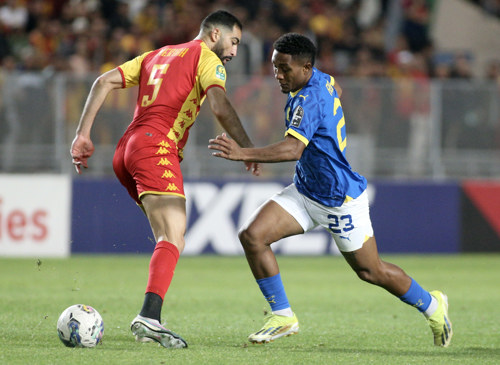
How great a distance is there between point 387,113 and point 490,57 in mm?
5479

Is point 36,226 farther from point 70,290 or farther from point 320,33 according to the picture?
point 320,33

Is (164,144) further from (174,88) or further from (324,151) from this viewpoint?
(324,151)

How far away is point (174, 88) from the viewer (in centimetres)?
604

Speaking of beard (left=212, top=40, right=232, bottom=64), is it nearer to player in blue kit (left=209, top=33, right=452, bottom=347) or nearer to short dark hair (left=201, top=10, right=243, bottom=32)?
short dark hair (left=201, top=10, right=243, bottom=32)

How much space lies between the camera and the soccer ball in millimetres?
5492

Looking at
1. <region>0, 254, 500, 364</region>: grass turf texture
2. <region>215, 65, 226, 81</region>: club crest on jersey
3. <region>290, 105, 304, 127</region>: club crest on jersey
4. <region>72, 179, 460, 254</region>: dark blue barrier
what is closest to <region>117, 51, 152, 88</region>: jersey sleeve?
<region>215, 65, 226, 81</region>: club crest on jersey

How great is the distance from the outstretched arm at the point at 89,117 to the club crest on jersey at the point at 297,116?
1295mm

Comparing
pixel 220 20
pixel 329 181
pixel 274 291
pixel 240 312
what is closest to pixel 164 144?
pixel 220 20

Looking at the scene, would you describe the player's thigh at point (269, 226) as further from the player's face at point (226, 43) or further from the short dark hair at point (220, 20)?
the short dark hair at point (220, 20)

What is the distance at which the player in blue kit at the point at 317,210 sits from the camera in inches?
231

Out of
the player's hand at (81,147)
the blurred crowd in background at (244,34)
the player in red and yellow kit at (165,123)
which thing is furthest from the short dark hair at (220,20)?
the blurred crowd in background at (244,34)

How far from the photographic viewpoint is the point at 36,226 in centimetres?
1315

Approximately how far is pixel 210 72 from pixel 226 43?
18.1 inches

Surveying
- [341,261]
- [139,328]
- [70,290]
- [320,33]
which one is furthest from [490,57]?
[139,328]
